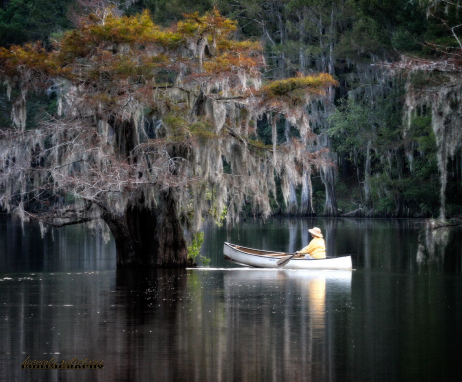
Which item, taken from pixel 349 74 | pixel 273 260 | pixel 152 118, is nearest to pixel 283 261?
pixel 273 260

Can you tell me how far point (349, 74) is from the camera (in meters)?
48.4

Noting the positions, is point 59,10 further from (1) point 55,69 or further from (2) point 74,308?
(2) point 74,308

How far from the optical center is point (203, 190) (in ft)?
62.6

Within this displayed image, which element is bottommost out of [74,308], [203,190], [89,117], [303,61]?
[74,308]

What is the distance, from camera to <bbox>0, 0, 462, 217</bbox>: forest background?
40.4m

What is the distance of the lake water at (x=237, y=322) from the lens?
348 inches

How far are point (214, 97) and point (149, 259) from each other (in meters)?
4.23

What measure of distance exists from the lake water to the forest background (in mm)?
18773

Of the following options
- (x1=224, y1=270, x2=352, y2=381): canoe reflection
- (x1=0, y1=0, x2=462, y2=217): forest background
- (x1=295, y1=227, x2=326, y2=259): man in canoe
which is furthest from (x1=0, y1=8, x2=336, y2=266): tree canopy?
(x1=0, y1=0, x2=462, y2=217): forest background

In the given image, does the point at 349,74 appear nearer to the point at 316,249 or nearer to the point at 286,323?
the point at 316,249

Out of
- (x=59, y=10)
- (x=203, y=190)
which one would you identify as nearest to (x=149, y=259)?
(x=203, y=190)

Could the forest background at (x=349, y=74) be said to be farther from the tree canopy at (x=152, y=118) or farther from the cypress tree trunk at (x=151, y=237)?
the cypress tree trunk at (x=151, y=237)

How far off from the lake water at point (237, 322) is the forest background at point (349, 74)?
18773mm

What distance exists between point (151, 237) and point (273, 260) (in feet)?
10.3
